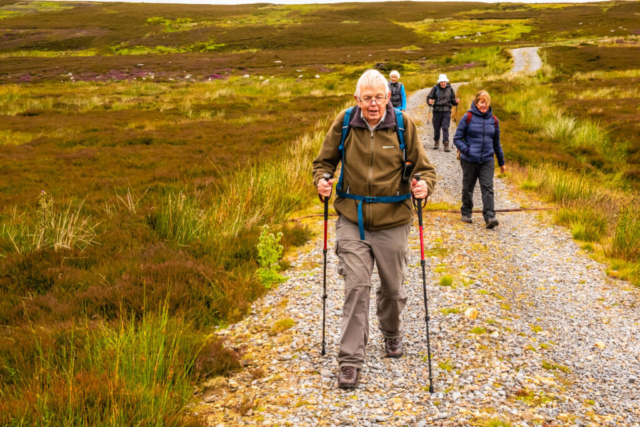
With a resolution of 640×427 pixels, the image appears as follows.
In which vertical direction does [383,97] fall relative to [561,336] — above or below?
above

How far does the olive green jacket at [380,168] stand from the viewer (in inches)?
165

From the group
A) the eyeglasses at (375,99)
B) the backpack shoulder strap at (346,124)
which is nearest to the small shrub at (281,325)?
the backpack shoulder strap at (346,124)

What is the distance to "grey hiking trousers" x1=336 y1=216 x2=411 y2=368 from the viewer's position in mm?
4207

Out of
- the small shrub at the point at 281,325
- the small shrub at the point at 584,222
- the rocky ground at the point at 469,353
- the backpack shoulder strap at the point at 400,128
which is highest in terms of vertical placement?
the backpack shoulder strap at the point at 400,128

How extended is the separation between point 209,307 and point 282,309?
918 mm

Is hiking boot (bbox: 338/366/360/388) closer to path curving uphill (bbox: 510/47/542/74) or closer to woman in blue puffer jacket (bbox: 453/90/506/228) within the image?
woman in blue puffer jacket (bbox: 453/90/506/228)

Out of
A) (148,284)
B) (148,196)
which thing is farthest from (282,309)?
(148,196)

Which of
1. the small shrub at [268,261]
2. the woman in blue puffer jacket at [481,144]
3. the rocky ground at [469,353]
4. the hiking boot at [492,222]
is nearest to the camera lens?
the rocky ground at [469,353]

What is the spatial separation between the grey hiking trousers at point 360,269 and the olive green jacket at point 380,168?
0.12 m

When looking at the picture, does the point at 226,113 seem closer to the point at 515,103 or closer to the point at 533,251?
the point at 515,103

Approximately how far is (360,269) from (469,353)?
164 cm

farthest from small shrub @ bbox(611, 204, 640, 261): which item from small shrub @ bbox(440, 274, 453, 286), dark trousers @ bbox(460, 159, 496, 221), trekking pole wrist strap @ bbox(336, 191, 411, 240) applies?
trekking pole wrist strap @ bbox(336, 191, 411, 240)

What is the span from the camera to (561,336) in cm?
525

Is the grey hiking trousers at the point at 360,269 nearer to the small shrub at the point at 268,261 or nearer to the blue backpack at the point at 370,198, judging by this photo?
the blue backpack at the point at 370,198
